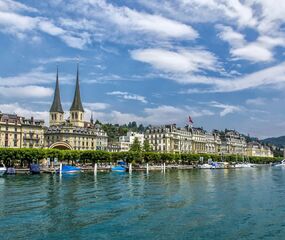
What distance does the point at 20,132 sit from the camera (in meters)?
154

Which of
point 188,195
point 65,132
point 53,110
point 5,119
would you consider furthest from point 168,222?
point 53,110

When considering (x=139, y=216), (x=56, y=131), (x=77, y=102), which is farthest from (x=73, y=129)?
(x=139, y=216)

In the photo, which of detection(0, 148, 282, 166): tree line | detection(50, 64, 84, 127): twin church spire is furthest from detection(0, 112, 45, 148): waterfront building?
detection(0, 148, 282, 166): tree line

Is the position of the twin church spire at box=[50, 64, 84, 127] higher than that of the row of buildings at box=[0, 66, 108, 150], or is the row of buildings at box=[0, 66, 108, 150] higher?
the twin church spire at box=[50, 64, 84, 127]

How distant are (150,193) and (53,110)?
5509 inches

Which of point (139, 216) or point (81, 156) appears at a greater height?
point (81, 156)

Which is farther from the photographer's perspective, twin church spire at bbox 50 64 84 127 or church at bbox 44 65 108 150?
twin church spire at bbox 50 64 84 127

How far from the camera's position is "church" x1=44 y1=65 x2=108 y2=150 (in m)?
172

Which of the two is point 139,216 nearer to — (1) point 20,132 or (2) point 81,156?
(2) point 81,156

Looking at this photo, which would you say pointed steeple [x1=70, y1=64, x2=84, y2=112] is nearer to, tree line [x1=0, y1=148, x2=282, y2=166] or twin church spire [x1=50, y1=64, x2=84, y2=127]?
twin church spire [x1=50, y1=64, x2=84, y2=127]

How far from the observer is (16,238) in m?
27.0

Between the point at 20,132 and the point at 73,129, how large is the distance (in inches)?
1040

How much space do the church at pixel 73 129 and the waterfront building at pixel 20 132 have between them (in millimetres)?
8094

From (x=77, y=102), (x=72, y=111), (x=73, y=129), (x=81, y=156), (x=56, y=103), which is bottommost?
(x=81, y=156)
